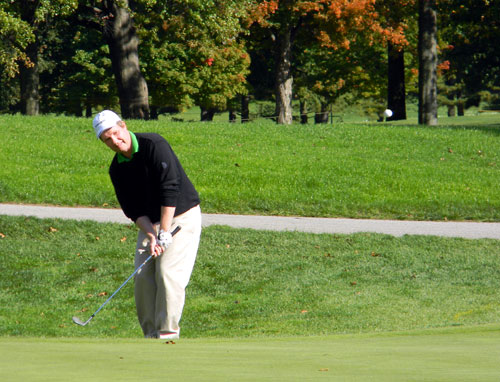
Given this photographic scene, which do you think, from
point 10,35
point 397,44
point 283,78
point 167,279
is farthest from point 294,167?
point 283,78

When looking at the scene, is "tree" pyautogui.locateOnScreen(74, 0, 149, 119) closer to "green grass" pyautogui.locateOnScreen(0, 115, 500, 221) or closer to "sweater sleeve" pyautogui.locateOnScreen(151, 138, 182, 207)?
"green grass" pyautogui.locateOnScreen(0, 115, 500, 221)

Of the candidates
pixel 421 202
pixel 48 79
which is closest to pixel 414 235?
pixel 421 202

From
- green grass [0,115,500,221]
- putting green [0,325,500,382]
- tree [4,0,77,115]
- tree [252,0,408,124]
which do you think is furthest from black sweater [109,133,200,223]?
tree [252,0,408,124]

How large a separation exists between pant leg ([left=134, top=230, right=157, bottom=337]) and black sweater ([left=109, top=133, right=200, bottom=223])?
283 millimetres

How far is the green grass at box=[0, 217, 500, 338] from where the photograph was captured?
7410 millimetres

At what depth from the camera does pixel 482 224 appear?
1269 centimetres

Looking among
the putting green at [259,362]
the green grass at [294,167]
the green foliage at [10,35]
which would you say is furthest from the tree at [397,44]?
the putting green at [259,362]

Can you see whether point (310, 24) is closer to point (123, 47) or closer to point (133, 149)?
point (123, 47)

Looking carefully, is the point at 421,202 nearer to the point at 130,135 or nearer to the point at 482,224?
the point at 482,224

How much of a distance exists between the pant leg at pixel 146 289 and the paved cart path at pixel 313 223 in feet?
20.8

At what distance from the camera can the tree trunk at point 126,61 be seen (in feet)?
81.4

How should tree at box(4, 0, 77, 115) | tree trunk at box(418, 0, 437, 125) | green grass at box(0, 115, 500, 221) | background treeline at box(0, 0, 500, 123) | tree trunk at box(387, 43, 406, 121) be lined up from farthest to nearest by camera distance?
tree trunk at box(387, 43, 406, 121) < background treeline at box(0, 0, 500, 123) < tree trunk at box(418, 0, 437, 125) < tree at box(4, 0, 77, 115) < green grass at box(0, 115, 500, 221)

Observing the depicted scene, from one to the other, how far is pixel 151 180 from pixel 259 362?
7.63ft

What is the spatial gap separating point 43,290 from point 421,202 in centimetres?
803
